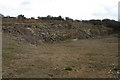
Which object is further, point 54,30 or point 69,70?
point 54,30

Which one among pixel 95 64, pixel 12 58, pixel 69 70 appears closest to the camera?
pixel 69 70

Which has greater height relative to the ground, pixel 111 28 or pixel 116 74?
pixel 111 28

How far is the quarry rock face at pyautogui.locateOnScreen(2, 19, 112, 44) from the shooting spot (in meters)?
25.4

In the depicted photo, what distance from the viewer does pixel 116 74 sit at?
9586 mm

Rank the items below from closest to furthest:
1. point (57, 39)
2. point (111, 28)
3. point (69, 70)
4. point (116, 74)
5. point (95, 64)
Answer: point (116, 74) < point (69, 70) < point (95, 64) < point (57, 39) < point (111, 28)

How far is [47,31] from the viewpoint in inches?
1220

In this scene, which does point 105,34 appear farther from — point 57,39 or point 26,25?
point 26,25

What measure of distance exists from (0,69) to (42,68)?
80.1 inches

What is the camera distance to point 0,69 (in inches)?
392

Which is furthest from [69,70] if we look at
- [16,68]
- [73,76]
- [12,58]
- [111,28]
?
[111,28]

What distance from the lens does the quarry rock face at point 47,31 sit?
25375 mm

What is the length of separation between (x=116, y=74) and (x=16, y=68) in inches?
188

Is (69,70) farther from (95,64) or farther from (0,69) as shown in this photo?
(0,69)

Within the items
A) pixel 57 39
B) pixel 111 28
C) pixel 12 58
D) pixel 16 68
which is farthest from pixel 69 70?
pixel 111 28
